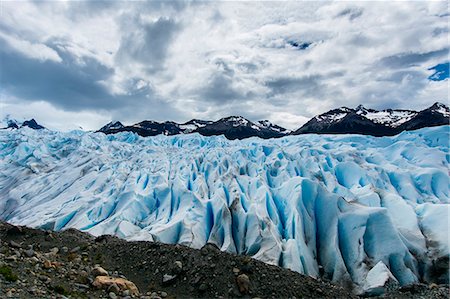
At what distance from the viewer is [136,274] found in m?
7.84

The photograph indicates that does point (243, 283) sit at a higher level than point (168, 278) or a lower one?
lower

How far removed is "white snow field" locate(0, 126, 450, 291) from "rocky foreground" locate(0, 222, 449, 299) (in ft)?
29.0

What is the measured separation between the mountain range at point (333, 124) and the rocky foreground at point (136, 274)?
61.9 metres

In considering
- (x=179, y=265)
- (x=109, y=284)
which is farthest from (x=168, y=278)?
(x=109, y=284)

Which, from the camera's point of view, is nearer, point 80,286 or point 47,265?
point 80,286

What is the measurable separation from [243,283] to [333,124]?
233ft

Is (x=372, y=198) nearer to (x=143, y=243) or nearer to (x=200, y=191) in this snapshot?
(x=200, y=191)

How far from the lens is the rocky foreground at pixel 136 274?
5.82m

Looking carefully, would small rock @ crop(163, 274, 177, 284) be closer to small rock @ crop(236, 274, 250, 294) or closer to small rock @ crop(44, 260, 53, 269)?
small rock @ crop(236, 274, 250, 294)

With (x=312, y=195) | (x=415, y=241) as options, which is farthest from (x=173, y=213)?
(x=415, y=241)

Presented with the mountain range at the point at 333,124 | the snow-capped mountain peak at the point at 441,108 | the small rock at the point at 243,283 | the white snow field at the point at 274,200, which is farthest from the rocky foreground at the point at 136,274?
the snow-capped mountain peak at the point at 441,108

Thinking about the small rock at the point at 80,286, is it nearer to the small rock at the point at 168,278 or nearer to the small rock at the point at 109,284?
the small rock at the point at 109,284

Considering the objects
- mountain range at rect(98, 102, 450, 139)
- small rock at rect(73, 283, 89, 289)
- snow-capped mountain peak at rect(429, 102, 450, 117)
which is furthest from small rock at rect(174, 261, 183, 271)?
snow-capped mountain peak at rect(429, 102, 450, 117)

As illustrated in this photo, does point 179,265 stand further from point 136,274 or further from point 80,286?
point 80,286
